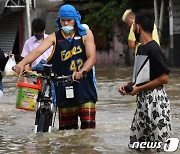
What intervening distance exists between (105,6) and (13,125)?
1750cm

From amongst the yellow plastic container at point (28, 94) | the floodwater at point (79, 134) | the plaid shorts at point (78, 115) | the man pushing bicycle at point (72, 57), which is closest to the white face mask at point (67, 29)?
the man pushing bicycle at point (72, 57)

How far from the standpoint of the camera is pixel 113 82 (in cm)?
1783

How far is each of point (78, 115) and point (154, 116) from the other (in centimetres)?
185

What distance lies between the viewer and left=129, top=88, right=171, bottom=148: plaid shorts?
6.59m

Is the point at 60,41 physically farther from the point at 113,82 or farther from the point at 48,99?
the point at 113,82

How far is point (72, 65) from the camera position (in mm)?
7965

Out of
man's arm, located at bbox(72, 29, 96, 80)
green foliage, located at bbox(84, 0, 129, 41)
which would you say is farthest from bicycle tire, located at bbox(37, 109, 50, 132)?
green foliage, located at bbox(84, 0, 129, 41)

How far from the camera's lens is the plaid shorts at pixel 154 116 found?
21.6 ft

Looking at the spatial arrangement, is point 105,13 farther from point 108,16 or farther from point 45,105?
point 45,105

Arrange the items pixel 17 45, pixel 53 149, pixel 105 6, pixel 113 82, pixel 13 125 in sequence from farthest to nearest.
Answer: pixel 17 45, pixel 105 6, pixel 113 82, pixel 13 125, pixel 53 149

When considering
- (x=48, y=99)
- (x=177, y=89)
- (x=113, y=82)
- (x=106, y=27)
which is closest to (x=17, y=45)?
(x=106, y=27)

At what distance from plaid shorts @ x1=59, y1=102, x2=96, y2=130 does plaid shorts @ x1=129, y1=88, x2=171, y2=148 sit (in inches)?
56.8

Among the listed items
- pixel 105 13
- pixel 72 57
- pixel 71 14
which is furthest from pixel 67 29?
pixel 105 13

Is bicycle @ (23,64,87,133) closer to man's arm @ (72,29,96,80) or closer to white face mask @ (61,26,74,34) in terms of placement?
man's arm @ (72,29,96,80)
